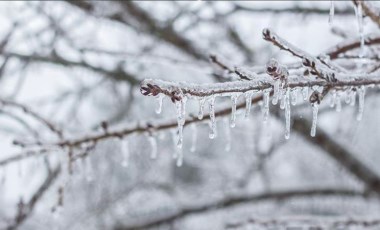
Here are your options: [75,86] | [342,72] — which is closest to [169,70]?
[75,86]

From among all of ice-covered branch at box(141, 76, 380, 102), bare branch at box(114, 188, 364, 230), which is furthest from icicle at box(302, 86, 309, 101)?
bare branch at box(114, 188, 364, 230)

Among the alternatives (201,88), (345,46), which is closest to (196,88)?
(201,88)

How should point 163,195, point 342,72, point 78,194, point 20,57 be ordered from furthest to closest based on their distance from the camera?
point 78,194 → point 163,195 → point 20,57 → point 342,72

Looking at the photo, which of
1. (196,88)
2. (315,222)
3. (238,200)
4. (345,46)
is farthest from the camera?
Result: (238,200)

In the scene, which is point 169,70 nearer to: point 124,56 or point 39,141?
point 124,56

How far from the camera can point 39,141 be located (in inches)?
70.4

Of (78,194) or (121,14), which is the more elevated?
(121,14)

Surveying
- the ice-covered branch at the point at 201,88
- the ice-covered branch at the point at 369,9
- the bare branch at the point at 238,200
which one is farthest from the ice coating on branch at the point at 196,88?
the bare branch at the point at 238,200

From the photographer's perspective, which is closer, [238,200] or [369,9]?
[369,9]

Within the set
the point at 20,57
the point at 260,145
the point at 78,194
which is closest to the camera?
the point at 20,57

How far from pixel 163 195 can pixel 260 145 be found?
7.10 feet

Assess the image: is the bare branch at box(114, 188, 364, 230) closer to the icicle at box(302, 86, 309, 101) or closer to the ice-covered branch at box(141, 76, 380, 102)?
the icicle at box(302, 86, 309, 101)

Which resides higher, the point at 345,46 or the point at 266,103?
the point at 345,46

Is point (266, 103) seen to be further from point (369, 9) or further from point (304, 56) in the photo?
point (369, 9)
